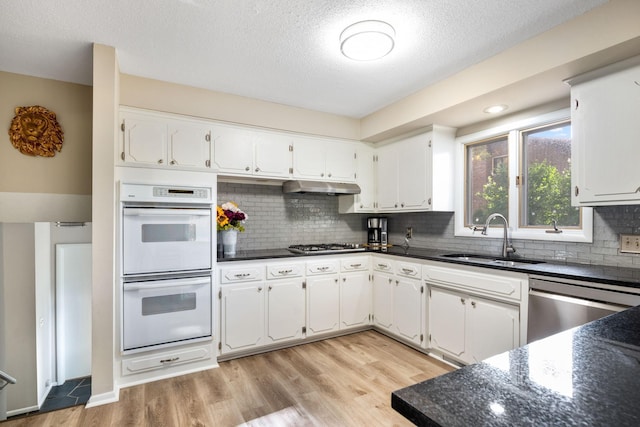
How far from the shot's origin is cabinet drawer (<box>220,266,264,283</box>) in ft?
9.34

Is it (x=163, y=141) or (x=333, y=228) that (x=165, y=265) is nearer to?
(x=163, y=141)

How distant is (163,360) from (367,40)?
279cm

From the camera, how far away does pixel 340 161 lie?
3.78m

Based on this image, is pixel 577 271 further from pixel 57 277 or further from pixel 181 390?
pixel 57 277

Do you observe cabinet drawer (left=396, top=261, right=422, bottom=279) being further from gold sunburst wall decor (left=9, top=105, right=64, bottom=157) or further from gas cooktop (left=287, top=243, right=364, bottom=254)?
gold sunburst wall decor (left=9, top=105, right=64, bottom=157)

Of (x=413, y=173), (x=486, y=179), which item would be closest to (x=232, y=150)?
(x=413, y=173)

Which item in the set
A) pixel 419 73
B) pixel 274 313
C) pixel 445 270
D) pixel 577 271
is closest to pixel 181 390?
pixel 274 313

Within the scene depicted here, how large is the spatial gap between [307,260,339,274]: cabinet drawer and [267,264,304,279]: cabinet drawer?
0.32 feet

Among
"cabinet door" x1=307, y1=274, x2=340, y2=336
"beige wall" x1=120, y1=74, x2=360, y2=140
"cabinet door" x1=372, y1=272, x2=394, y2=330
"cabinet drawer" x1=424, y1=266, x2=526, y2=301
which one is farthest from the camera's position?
"cabinet door" x1=372, y1=272, x2=394, y2=330

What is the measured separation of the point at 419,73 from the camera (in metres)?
2.70

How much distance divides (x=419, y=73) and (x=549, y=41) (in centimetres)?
90

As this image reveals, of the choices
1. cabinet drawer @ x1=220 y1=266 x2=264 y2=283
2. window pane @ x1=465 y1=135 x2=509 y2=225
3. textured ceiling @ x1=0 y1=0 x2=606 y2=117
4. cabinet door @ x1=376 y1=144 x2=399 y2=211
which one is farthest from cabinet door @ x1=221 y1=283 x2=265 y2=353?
window pane @ x1=465 y1=135 x2=509 y2=225

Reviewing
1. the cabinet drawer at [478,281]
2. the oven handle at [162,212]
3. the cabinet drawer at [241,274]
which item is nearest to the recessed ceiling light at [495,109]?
the cabinet drawer at [478,281]

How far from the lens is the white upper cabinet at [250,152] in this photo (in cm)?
309
